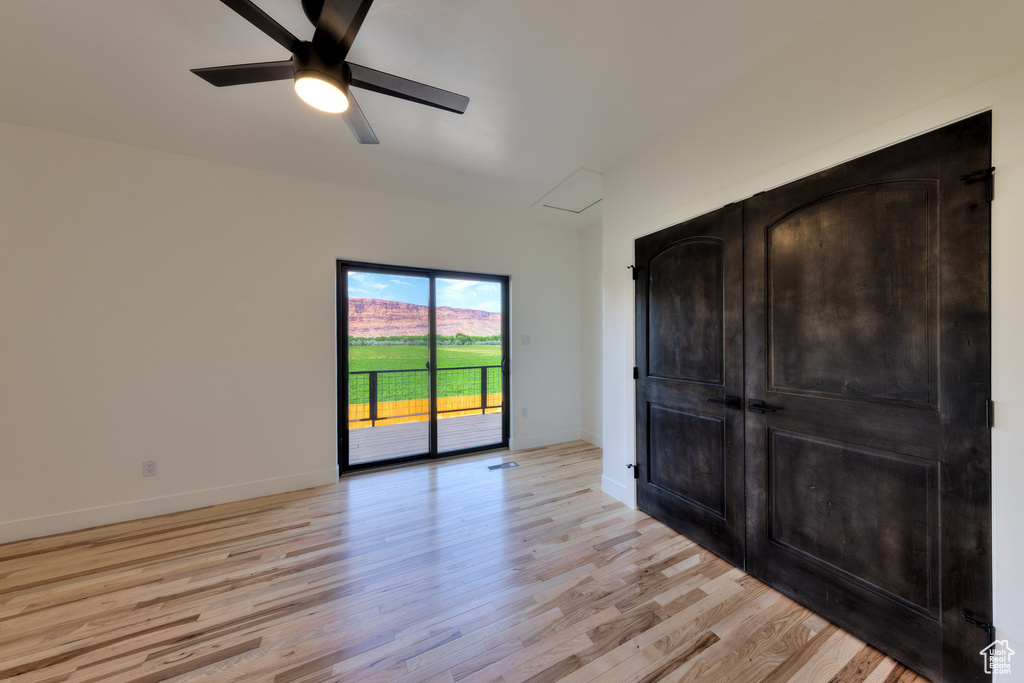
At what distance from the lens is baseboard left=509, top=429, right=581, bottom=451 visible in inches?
153

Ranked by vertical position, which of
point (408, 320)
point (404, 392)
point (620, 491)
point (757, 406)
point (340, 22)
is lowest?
point (620, 491)

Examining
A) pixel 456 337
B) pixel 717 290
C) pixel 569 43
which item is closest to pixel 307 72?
pixel 569 43

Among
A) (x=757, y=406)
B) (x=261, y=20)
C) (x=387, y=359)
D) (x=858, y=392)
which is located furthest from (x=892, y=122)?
(x=387, y=359)

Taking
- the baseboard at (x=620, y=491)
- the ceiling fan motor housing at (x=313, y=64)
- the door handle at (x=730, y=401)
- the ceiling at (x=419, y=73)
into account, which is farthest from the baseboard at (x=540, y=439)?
the ceiling fan motor housing at (x=313, y=64)

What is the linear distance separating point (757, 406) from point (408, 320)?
3.14 metres

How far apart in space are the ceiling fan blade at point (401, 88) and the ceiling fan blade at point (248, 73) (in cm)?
27

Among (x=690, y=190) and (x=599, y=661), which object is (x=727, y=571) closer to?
(x=599, y=661)

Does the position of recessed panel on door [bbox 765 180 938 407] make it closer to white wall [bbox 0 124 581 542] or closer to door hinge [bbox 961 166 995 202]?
door hinge [bbox 961 166 995 202]

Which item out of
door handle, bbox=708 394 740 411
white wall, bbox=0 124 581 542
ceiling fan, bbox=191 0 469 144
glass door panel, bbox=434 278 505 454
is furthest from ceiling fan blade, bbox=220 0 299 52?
door handle, bbox=708 394 740 411

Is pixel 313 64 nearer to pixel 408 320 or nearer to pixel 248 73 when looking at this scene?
pixel 248 73

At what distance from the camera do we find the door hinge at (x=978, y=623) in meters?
1.10

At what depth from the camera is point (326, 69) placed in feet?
4.68

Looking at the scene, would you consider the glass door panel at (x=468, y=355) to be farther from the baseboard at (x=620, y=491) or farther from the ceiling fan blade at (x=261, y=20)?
the ceiling fan blade at (x=261, y=20)

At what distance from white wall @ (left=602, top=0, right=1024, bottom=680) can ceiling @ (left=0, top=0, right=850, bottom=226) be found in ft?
0.59
